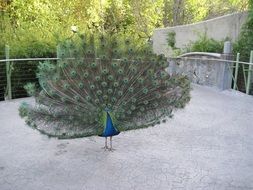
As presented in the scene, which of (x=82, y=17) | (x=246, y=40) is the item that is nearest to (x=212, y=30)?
(x=246, y=40)

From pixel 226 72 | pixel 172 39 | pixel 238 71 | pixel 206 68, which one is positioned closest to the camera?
pixel 226 72

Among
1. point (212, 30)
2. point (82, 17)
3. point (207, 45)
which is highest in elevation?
point (82, 17)

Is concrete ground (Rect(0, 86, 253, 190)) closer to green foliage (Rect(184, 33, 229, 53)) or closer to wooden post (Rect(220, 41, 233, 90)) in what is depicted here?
wooden post (Rect(220, 41, 233, 90))

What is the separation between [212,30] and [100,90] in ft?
30.5

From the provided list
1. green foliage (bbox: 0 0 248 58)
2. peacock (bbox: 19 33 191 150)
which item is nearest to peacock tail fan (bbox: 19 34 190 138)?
peacock (bbox: 19 33 191 150)

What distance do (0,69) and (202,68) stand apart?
19.5 ft

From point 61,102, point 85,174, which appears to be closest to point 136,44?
point 61,102

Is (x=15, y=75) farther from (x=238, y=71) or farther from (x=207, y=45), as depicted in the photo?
(x=207, y=45)

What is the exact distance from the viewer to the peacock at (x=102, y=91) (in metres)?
4.95

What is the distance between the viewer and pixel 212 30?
13336 mm

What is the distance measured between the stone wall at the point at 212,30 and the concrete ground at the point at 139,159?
6265mm

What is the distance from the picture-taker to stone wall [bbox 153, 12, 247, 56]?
40.9ft

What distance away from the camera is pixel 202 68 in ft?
37.9

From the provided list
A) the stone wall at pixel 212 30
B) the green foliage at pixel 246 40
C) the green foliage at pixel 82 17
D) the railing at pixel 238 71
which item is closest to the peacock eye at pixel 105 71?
the green foliage at pixel 82 17
